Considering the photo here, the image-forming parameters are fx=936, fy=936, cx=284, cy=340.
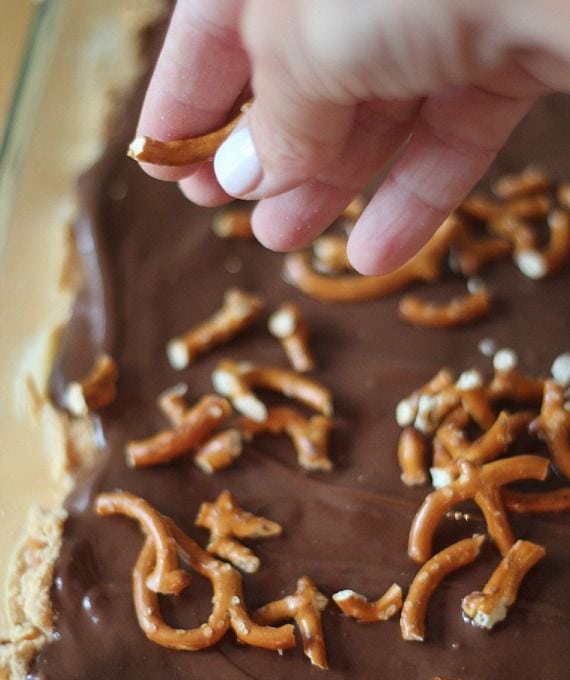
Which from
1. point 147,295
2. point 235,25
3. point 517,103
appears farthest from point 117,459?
point 517,103

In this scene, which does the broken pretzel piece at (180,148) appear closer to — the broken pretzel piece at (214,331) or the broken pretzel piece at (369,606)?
the broken pretzel piece at (214,331)

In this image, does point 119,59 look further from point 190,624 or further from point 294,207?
point 190,624

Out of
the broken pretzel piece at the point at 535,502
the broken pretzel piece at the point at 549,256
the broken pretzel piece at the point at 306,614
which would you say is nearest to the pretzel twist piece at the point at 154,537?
the broken pretzel piece at the point at 306,614

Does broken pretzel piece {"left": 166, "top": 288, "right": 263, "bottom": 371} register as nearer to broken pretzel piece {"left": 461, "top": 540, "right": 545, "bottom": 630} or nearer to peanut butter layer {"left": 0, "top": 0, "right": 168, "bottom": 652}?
peanut butter layer {"left": 0, "top": 0, "right": 168, "bottom": 652}

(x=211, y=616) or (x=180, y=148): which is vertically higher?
(x=180, y=148)

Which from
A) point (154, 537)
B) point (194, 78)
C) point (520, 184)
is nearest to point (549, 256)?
point (520, 184)

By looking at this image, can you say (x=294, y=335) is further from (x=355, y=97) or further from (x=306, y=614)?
(x=355, y=97)
